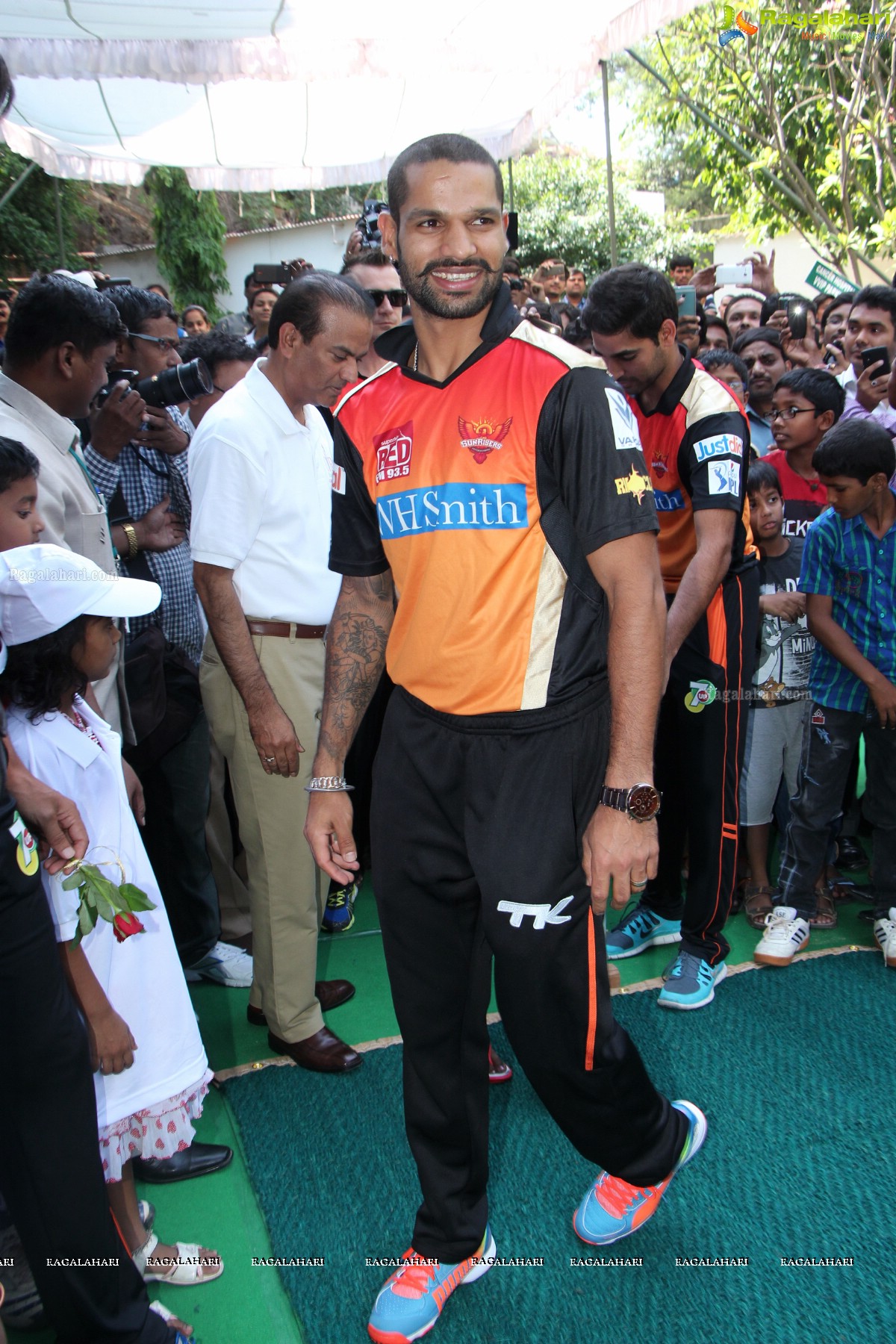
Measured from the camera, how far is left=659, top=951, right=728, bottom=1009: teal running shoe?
319 cm

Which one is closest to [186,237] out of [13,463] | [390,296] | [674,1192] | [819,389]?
[390,296]

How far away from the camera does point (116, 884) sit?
6.79 ft

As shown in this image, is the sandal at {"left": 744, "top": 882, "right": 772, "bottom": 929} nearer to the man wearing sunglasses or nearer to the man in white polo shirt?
the man in white polo shirt

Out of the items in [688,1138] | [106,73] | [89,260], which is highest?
[89,260]

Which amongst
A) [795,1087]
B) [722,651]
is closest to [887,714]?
[722,651]

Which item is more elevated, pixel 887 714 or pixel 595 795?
pixel 595 795

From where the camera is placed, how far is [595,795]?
73.8 inches

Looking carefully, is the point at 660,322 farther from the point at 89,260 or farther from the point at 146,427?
the point at 89,260

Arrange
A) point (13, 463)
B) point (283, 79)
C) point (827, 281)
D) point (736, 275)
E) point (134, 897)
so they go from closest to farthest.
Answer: point (134, 897), point (13, 463), point (283, 79), point (827, 281), point (736, 275)

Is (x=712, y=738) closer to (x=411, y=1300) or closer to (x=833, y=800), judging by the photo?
(x=833, y=800)

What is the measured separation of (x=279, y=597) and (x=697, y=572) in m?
1.21

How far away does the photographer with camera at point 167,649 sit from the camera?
3.10 metres

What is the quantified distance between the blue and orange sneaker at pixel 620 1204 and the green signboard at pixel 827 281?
728 centimetres

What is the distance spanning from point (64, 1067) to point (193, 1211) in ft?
3.05
